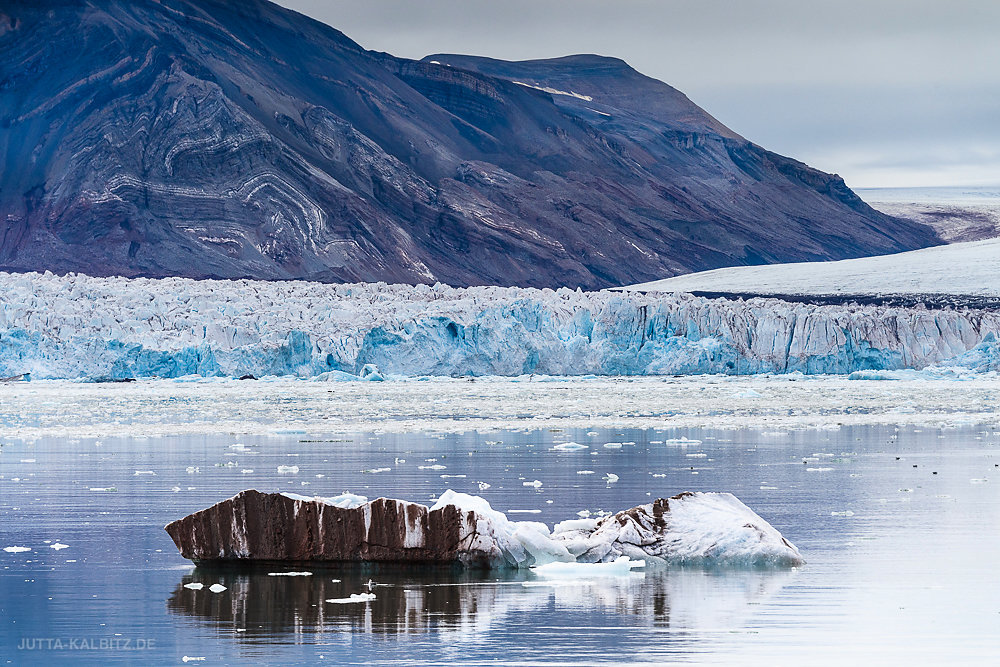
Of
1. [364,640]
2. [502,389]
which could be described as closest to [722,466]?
[364,640]

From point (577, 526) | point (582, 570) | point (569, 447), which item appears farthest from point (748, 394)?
point (582, 570)

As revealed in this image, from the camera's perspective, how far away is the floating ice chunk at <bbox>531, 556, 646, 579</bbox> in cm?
655

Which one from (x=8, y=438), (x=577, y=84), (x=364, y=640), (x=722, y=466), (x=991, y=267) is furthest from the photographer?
(x=577, y=84)

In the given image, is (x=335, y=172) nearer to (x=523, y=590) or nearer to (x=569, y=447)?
(x=569, y=447)

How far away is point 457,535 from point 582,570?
0.63 meters

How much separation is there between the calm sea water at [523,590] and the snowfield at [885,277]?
39.0 metres

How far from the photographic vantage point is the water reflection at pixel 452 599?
542cm

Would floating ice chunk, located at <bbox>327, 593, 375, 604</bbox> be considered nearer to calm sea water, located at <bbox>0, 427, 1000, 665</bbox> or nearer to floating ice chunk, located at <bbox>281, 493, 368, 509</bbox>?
calm sea water, located at <bbox>0, 427, 1000, 665</bbox>

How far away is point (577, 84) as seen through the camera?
179625mm

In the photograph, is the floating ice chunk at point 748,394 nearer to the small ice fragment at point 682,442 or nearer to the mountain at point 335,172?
the small ice fragment at point 682,442

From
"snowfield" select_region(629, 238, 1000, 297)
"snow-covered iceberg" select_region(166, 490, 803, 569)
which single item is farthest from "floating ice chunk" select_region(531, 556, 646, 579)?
"snowfield" select_region(629, 238, 1000, 297)

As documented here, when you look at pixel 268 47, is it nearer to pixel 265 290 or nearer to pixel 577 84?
pixel 577 84

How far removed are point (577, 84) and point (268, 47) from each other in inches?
2078

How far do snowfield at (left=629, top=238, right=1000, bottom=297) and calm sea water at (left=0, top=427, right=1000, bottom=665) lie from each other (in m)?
39.0
